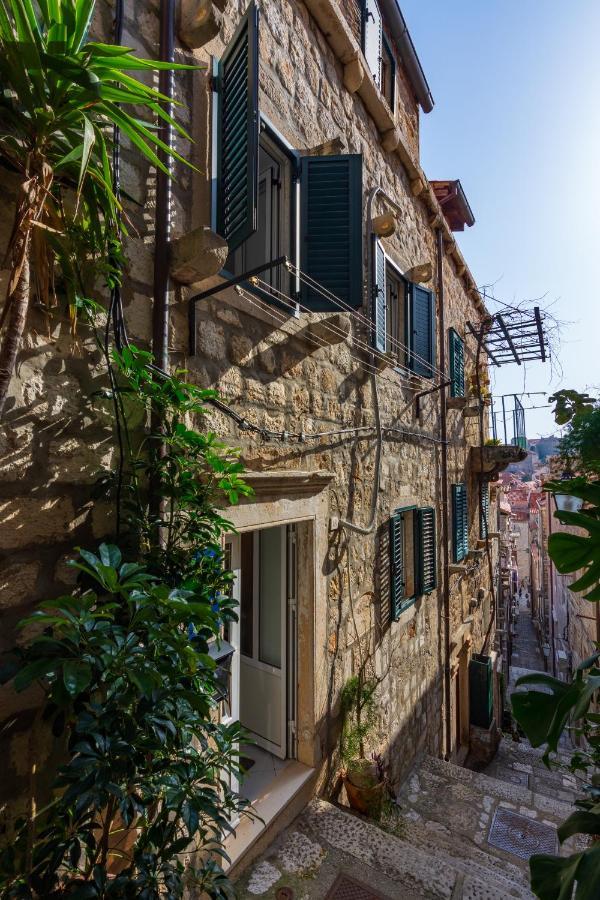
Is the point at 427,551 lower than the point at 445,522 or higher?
lower

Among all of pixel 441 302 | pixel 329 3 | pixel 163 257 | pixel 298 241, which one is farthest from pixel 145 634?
pixel 441 302

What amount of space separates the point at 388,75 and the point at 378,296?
3.56 m

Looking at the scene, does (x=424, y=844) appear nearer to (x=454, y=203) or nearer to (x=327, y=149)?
(x=327, y=149)

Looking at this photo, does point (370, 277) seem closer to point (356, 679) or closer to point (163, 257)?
point (163, 257)

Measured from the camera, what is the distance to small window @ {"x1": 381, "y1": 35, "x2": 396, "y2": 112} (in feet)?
19.6

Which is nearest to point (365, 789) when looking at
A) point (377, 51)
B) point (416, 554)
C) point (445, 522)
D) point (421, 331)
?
point (416, 554)

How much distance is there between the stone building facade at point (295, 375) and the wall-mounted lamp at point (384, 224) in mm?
27

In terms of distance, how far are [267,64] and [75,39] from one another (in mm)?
2293

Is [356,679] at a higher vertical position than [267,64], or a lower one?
lower

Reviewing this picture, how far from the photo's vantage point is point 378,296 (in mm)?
4746

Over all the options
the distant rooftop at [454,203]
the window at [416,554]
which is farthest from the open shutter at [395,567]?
the distant rooftop at [454,203]

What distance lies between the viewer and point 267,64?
3312 mm

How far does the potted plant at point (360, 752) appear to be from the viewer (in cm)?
372

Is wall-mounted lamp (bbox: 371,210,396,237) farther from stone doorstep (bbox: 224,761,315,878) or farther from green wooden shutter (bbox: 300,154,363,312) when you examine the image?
stone doorstep (bbox: 224,761,315,878)
